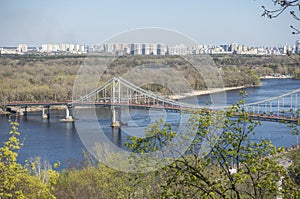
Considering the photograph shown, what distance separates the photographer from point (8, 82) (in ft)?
67.2

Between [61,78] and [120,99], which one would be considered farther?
[61,78]

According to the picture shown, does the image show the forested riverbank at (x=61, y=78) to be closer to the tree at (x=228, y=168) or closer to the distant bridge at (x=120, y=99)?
the distant bridge at (x=120, y=99)

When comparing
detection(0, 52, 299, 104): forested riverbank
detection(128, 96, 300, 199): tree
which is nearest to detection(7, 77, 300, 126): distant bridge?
detection(0, 52, 299, 104): forested riverbank

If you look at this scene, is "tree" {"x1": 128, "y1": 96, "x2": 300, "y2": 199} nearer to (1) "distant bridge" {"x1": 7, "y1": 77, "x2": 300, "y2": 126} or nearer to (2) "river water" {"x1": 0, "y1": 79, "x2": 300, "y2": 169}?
(2) "river water" {"x1": 0, "y1": 79, "x2": 300, "y2": 169}

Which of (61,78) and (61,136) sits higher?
(61,78)

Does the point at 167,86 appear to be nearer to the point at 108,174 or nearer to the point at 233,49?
the point at 108,174

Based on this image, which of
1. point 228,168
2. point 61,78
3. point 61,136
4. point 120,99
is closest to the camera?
point 228,168

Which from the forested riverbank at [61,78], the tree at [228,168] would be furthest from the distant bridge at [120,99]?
the tree at [228,168]

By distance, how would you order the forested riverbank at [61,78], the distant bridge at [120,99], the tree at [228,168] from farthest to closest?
the forested riverbank at [61,78] → the distant bridge at [120,99] → the tree at [228,168]

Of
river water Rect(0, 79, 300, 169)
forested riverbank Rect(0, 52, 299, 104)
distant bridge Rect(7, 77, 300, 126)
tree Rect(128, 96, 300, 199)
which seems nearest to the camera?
tree Rect(128, 96, 300, 199)

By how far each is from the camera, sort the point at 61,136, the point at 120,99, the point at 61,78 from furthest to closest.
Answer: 1. the point at 61,78
2. the point at 120,99
3. the point at 61,136

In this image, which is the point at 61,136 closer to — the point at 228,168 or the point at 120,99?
the point at 120,99

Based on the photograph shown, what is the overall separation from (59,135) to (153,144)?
32.4ft

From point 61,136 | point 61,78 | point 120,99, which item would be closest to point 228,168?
point 61,136
